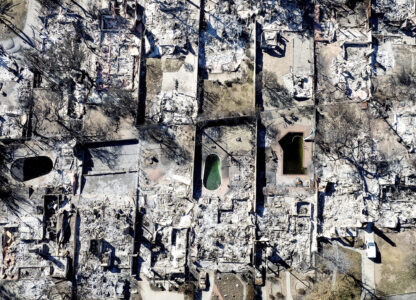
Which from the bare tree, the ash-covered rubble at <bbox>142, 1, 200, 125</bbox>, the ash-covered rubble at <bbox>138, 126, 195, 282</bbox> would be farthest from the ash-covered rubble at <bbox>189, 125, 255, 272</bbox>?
the bare tree

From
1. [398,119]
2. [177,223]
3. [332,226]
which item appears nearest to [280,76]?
[398,119]

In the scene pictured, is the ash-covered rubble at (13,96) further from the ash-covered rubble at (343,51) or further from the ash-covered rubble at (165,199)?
the ash-covered rubble at (343,51)

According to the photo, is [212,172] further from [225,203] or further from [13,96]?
[13,96]

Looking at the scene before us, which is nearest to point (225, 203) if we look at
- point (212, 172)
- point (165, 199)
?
point (212, 172)

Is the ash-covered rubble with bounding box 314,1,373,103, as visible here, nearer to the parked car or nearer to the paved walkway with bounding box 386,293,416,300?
the parked car

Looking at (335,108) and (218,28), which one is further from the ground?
(218,28)

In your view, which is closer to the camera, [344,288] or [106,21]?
[344,288]

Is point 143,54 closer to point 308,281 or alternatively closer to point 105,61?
point 105,61

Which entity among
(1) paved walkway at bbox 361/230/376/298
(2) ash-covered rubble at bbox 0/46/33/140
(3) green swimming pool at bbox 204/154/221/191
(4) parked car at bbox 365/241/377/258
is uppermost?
(2) ash-covered rubble at bbox 0/46/33/140
